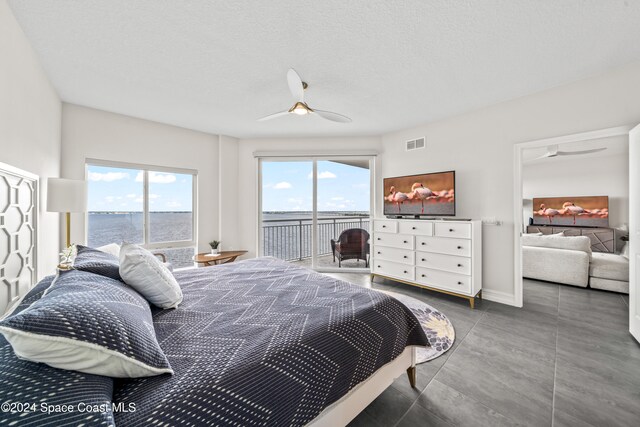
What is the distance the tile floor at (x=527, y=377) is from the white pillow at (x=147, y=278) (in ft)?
4.31

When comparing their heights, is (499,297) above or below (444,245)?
below

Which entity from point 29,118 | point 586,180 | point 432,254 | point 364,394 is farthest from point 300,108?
point 586,180

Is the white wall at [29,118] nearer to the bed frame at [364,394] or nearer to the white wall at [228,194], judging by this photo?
the white wall at [228,194]

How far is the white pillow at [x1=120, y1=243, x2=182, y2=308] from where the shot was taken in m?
1.39

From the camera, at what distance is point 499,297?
3184 millimetres

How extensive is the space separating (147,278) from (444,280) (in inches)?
126

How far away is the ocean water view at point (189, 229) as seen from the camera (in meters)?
3.53

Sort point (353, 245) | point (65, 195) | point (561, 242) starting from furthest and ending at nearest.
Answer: point (353, 245) < point (561, 242) < point (65, 195)

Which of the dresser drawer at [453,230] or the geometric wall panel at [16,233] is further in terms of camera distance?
the dresser drawer at [453,230]

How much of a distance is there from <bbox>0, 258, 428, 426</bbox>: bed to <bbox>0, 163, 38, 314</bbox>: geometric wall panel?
90 cm

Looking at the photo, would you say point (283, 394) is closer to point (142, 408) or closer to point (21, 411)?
point (142, 408)

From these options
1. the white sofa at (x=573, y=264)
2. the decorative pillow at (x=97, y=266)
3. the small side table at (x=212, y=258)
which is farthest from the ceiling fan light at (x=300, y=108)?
the white sofa at (x=573, y=264)

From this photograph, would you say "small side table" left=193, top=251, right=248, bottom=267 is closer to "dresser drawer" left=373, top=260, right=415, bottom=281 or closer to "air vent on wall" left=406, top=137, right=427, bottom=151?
"dresser drawer" left=373, top=260, right=415, bottom=281

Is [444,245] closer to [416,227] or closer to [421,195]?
[416,227]
